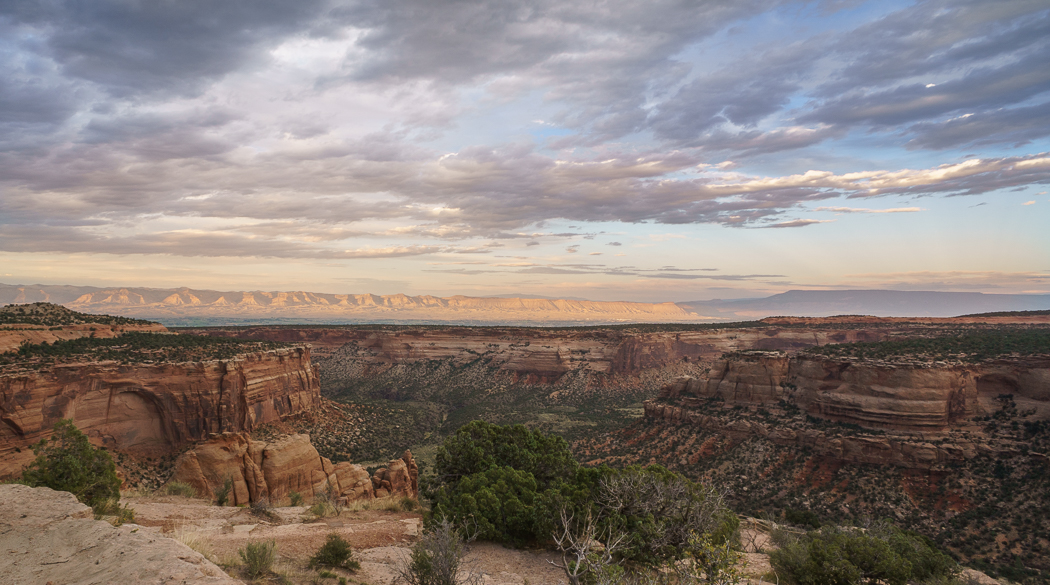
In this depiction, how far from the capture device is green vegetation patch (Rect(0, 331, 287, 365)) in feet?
114

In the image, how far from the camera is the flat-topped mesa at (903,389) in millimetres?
34656

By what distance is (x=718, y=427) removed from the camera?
42.8 m

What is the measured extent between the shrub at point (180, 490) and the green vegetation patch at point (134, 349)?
763 inches

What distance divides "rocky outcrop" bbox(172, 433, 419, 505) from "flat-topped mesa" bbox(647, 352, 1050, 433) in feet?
112

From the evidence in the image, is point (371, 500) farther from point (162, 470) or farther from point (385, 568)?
point (162, 470)

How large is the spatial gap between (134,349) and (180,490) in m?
25.3

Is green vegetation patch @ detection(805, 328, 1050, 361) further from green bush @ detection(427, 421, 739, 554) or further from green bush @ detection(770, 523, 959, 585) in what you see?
green bush @ detection(427, 421, 739, 554)

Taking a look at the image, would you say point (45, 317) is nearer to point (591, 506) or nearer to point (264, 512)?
point (264, 512)

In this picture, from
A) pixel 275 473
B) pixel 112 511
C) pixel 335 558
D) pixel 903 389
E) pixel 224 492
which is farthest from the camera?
pixel 903 389

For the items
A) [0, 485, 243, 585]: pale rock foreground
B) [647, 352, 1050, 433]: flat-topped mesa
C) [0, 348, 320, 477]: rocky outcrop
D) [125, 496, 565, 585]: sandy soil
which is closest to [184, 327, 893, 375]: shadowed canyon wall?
[647, 352, 1050, 433]: flat-topped mesa

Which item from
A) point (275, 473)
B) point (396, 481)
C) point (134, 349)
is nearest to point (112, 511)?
point (275, 473)

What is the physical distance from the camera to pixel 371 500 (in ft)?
87.0

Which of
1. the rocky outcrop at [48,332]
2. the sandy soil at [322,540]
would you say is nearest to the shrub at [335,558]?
the sandy soil at [322,540]

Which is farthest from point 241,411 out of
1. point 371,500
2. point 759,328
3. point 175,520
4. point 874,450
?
point 759,328
